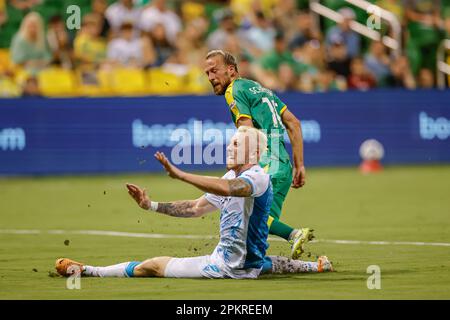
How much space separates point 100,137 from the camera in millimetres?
23328

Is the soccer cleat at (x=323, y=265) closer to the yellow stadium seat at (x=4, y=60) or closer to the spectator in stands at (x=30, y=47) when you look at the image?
the spectator in stands at (x=30, y=47)

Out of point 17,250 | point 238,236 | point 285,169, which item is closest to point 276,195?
point 285,169

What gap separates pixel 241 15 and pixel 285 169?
15.1 m

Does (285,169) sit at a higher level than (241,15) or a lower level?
lower

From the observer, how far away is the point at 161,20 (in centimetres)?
2478

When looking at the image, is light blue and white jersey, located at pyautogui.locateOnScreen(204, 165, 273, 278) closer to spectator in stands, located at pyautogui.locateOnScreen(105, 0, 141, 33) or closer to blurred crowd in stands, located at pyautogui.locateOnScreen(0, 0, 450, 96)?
blurred crowd in stands, located at pyautogui.locateOnScreen(0, 0, 450, 96)

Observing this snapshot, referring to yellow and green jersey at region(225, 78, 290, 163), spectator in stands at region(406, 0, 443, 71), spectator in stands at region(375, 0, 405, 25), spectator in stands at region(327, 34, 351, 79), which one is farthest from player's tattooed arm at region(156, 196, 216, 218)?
spectator in stands at region(375, 0, 405, 25)

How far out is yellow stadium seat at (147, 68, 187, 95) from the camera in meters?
24.1

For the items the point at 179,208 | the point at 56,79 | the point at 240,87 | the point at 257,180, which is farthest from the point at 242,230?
the point at 56,79

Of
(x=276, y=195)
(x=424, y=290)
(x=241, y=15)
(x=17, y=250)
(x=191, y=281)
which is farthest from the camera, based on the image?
(x=241, y=15)

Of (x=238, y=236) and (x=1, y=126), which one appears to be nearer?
(x=238, y=236)

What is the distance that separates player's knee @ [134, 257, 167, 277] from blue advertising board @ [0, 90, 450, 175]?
37.1 feet
